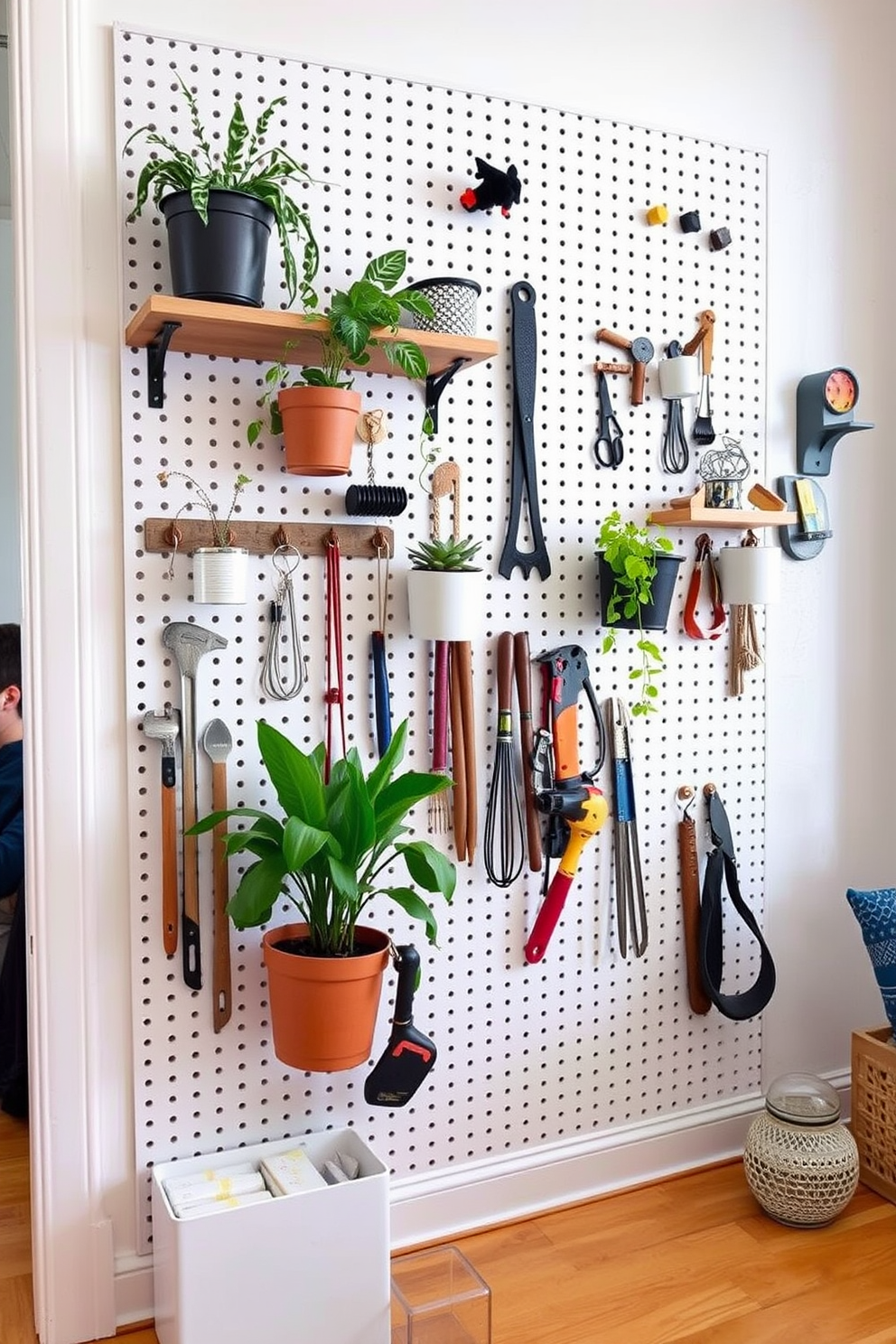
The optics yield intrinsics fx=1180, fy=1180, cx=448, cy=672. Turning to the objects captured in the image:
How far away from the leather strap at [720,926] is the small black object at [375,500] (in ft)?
2.89

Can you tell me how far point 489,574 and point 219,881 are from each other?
0.70m

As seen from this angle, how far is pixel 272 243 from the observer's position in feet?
6.24

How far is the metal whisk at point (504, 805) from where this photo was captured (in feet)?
6.85

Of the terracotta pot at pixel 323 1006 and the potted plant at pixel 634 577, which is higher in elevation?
the potted plant at pixel 634 577

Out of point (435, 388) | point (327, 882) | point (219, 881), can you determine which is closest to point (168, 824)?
point (219, 881)

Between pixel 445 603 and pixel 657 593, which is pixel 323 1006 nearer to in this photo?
pixel 445 603

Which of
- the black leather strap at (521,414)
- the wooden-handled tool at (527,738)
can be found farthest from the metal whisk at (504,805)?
the black leather strap at (521,414)

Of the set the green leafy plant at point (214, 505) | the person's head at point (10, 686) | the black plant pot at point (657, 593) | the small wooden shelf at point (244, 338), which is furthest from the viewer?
the person's head at point (10, 686)

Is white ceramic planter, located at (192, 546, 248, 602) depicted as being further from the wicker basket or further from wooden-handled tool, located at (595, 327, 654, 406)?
the wicker basket

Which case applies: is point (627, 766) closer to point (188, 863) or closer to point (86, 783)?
point (188, 863)

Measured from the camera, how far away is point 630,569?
2035mm

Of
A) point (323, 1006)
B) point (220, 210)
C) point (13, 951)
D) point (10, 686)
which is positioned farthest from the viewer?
point (10, 686)

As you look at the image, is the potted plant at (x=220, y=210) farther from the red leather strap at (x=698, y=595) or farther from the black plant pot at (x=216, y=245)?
the red leather strap at (x=698, y=595)

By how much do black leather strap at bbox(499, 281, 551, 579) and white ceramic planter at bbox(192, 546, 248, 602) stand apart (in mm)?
529
